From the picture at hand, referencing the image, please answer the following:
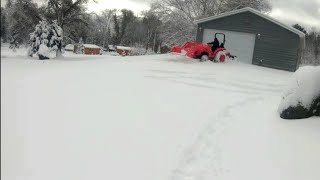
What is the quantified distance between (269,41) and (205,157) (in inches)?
697

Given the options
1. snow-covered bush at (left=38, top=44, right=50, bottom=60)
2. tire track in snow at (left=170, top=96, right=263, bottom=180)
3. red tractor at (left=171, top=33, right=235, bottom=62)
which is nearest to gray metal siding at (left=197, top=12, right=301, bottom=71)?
red tractor at (left=171, top=33, right=235, bottom=62)

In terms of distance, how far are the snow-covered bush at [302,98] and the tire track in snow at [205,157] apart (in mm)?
1414

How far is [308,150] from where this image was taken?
18.1ft

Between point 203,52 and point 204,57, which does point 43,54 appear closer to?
point 203,52

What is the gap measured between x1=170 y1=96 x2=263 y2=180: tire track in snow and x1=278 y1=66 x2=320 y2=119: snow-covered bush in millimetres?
1414

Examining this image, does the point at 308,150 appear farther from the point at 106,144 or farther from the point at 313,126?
the point at 106,144

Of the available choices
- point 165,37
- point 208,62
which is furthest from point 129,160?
point 165,37

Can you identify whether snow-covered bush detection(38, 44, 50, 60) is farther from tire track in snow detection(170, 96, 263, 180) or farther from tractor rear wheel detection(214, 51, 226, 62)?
tractor rear wheel detection(214, 51, 226, 62)

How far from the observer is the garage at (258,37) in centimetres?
2047

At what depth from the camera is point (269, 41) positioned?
21078 mm

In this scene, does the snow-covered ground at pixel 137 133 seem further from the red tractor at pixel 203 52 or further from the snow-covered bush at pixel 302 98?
the red tractor at pixel 203 52

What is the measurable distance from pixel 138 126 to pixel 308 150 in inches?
108

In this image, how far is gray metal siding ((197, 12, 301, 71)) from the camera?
20.4m

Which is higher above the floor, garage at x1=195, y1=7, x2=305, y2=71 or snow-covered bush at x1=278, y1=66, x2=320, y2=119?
garage at x1=195, y1=7, x2=305, y2=71
